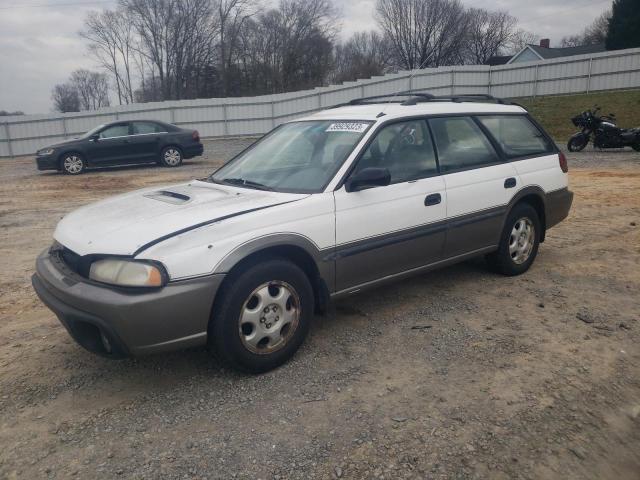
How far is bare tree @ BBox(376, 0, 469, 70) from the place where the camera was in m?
60.0

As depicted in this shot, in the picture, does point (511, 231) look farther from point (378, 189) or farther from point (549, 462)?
point (549, 462)

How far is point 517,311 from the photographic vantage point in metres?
4.18

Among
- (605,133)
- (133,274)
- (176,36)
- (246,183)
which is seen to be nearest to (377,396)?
(133,274)

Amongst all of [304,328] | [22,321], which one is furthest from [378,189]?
[22,321]

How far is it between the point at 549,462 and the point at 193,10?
175ft

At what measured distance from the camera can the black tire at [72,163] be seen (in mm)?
14289

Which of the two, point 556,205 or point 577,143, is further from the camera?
point 577,143

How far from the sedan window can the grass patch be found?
14.7 m

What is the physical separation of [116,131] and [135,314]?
13.4 m

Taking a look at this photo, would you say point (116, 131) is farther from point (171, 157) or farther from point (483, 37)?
point (483, 37)

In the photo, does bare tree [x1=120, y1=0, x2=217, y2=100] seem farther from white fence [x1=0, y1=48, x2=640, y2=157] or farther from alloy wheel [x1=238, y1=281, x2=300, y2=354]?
alloy wheel [x1=238, y1=281, x2=300, y2=354]

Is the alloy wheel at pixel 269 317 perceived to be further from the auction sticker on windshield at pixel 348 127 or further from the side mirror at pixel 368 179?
the auction sticker on windshield at pixel 348 127

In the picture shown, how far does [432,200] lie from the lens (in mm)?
4051

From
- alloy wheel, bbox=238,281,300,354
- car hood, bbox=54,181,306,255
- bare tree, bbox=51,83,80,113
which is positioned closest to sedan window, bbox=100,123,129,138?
car hood, bbox=54,181,306,255
